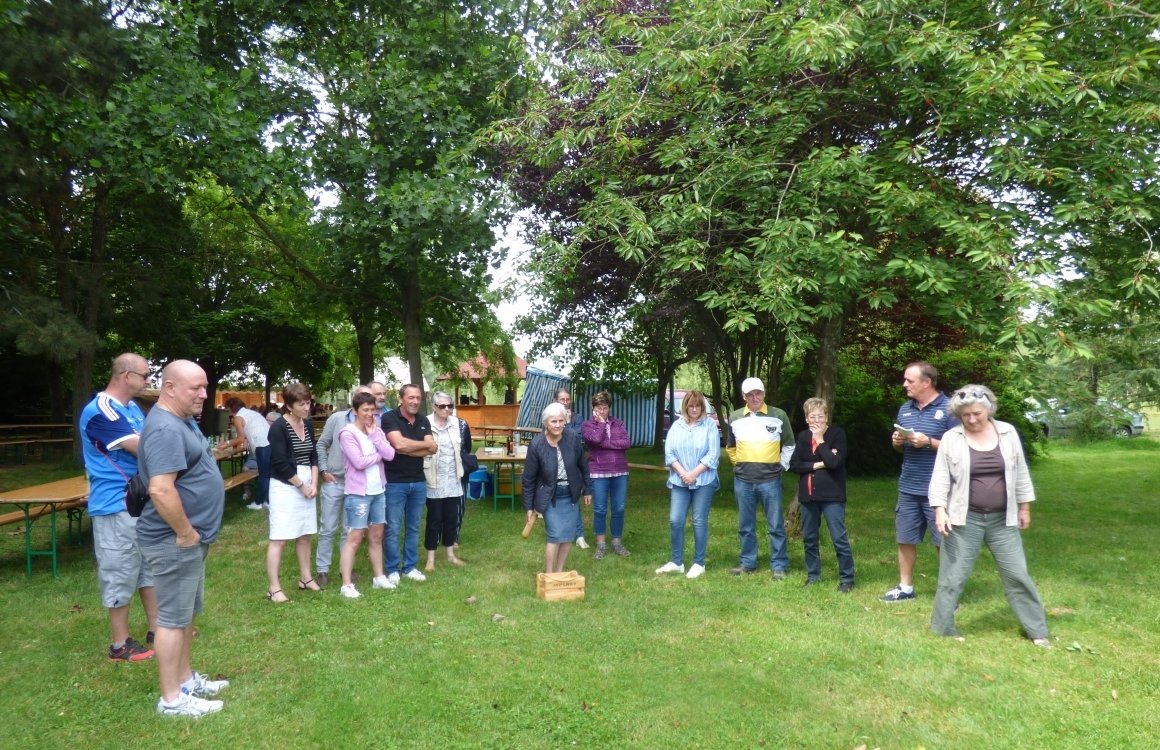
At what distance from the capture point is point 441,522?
755 cm

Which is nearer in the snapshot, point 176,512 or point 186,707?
point 176,512

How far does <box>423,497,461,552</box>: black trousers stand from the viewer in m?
7.38

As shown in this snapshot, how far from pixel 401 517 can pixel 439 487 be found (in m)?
0.68

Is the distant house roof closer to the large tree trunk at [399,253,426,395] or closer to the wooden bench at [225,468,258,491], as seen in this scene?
the large tree trunk at [399,253,426,395]

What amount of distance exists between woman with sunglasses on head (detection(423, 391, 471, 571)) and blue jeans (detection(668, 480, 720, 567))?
210 cm

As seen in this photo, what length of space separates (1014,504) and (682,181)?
190 inches

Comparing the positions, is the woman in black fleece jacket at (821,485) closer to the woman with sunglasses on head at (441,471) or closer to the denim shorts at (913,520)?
the denim shorts at (913,520)

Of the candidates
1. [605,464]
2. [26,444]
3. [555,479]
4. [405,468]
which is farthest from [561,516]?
[26,444]

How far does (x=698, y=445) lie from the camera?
7.13 m

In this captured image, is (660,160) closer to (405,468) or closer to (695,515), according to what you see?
(695,515)

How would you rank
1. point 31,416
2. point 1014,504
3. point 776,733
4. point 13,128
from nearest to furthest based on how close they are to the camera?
point 776,733 → point 1014,504 → point 13,128 → point 31,416

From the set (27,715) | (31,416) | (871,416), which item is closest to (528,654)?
(27,715)

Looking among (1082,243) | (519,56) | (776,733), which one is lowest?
(776,733)

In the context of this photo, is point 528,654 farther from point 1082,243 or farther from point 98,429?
point 1082,243
